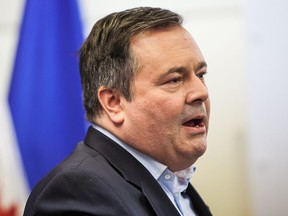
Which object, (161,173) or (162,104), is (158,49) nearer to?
(162,104)

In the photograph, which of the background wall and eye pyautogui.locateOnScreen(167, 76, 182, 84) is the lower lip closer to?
eye pyautogui.locateOnScreen(167, 76, 182, 84)

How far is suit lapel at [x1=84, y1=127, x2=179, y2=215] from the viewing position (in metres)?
1.00

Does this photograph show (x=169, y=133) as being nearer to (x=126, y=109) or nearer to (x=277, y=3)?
(x=126, y=109)

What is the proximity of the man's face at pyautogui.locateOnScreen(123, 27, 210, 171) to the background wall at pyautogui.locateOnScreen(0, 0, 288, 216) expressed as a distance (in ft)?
3.15

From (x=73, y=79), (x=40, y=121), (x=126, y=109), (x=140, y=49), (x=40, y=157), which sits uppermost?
(x=140, y=49)

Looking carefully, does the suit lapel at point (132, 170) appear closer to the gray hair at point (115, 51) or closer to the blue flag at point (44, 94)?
the gray hair at point (115, 51)

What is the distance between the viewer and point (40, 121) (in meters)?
1.98

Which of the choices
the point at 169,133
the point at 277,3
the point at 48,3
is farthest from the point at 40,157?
the point at 277,3

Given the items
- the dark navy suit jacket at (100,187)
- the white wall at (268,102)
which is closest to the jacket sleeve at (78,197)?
the dark navy suit jacket at (100,187)

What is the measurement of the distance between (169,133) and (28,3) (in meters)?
1.19

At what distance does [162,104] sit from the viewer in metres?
1.11

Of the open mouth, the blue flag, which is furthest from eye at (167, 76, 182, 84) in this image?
the blue flag

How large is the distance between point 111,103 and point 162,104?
13 centimetres

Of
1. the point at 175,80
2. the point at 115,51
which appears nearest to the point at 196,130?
the point at 175,80
